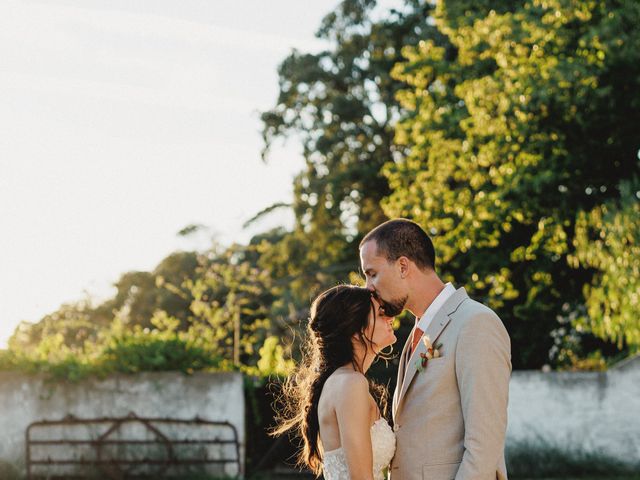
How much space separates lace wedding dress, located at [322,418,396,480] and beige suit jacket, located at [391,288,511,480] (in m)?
0.22

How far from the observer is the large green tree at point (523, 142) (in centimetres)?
1830

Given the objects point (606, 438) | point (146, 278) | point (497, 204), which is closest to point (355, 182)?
point (497, 204)

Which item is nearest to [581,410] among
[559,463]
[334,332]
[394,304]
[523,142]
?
[559,463]

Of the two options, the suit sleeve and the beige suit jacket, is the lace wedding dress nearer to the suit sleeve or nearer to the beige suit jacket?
the beige suit jacket

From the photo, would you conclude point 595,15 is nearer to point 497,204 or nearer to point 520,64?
point 520,64

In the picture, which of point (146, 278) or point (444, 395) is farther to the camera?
point (146, 278)

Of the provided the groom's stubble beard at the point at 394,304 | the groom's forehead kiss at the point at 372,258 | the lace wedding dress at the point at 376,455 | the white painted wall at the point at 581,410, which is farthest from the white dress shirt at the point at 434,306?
the white painted wall at the point at 581,410

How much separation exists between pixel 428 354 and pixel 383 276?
1.36ft

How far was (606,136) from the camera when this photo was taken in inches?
770

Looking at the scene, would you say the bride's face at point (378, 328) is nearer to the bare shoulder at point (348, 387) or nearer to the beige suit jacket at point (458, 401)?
the bare shoulder at point (348, 387)

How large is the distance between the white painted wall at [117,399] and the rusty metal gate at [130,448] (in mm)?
120

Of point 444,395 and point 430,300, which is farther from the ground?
point 430,300

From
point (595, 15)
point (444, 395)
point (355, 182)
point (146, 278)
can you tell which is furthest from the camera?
point (146, 278)

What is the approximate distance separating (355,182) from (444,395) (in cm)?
2130
